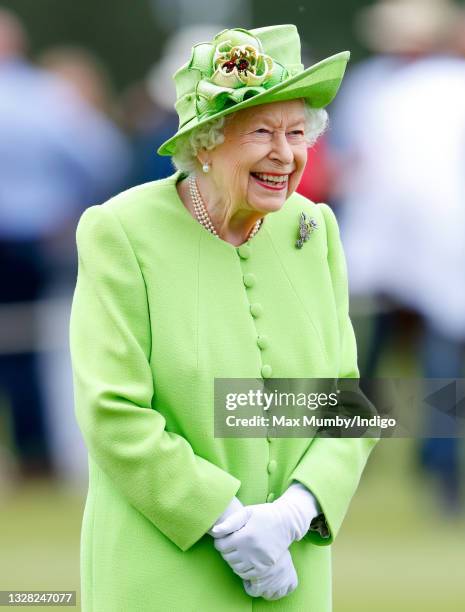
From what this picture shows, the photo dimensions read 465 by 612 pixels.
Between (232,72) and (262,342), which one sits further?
(262,342)

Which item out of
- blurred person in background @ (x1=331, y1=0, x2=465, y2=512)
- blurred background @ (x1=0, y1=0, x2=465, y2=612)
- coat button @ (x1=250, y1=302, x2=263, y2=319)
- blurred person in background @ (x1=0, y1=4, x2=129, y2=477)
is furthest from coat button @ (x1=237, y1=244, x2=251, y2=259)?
blurred person in background @ (x1=0, y1=4, x2=129, y2=477)

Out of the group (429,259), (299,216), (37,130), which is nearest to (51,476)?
(37,130)

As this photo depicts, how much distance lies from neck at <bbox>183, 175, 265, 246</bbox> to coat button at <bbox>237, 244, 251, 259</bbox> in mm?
30

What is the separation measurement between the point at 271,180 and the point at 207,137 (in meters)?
0.17

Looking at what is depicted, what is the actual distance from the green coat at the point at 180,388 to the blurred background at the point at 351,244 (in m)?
2.77

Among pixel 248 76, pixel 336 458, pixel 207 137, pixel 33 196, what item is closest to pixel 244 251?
pixel 207 137

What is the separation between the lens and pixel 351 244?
7.70 m

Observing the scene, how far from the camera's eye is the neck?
143 inches

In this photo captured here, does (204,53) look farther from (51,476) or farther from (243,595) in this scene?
(51,476)

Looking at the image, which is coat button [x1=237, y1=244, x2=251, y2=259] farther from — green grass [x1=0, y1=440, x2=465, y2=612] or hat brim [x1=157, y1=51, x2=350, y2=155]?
green grass [x1=0, y1=440, x2=465, y2=612]

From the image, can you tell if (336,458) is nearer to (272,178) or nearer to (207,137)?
(272,178)

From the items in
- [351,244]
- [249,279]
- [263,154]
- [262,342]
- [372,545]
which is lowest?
[372,545]

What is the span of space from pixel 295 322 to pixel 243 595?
63cm

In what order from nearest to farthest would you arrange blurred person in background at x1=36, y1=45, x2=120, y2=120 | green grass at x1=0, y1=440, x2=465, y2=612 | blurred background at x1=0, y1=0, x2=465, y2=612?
green grass at x1=0, y1=440, x2=465, y2=612 < blurred background at x1=0, y1=0, x2=465, y2=612 < blurred person in background at x1=36, y1=45, x2=120, y2=120
